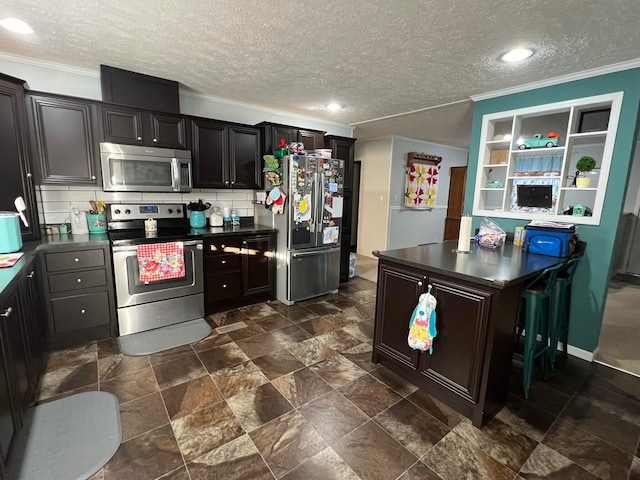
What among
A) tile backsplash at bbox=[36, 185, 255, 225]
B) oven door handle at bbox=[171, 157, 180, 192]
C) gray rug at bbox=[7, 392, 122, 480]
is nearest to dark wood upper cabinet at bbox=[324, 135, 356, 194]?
tile backsplash at bbox=[36, 185, 255, 225]

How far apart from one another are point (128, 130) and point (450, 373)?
3432mm

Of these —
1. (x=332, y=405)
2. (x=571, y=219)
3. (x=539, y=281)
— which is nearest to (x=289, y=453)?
(x=332, y=405)

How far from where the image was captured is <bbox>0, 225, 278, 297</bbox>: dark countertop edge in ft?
5.46

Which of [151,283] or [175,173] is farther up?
[175,173]

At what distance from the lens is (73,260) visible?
2.55 metres

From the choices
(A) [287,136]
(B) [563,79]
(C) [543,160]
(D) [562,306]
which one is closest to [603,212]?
(C) [543,160]

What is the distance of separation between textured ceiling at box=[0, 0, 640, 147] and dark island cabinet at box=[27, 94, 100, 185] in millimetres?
411

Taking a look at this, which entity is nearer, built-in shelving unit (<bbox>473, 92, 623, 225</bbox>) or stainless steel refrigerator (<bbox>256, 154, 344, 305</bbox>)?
built-in shelving unit (<bbox>473, 92, 623, 225</bbox>)

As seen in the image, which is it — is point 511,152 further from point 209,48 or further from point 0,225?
point 0,225

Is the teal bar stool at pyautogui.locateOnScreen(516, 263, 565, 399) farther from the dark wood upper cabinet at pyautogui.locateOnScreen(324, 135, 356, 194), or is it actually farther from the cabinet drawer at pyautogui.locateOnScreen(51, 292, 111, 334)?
the cabinet drawer at pyautogui.locateOnScreen(51, 292, 111, 334)

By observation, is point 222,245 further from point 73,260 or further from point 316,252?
point 73,260

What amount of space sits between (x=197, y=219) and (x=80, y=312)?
1380 millimetres

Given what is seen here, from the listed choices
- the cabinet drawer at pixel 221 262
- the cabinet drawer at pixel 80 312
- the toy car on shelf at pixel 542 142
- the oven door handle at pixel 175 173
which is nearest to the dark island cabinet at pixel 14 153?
the cabinet drawer at pixel 80 312

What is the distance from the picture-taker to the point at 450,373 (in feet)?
6.40
